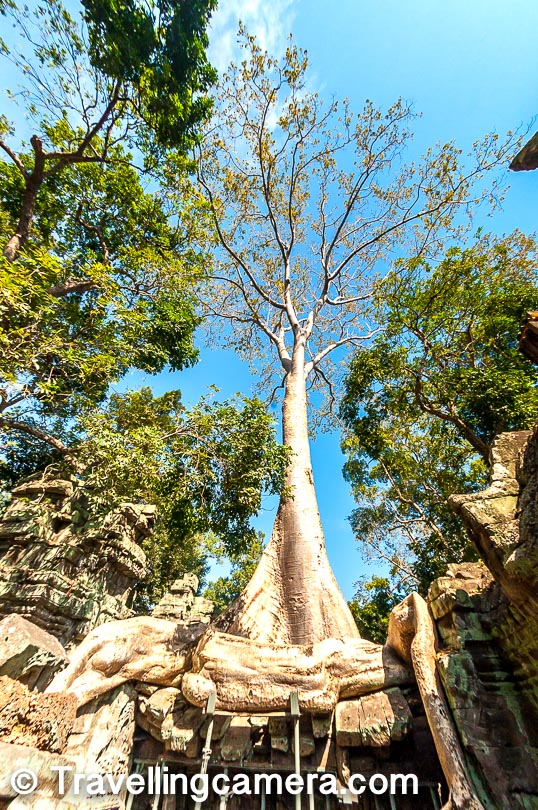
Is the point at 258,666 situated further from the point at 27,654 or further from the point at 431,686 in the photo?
the point at 27,654

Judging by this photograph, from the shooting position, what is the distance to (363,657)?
11.1 ft

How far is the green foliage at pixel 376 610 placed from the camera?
33.8ft

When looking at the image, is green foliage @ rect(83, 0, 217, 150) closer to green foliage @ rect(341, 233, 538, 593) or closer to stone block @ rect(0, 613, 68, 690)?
green foliage @ rect(341, 233, 538, 593)

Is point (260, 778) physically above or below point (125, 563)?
below

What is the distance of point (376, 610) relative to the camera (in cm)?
1094

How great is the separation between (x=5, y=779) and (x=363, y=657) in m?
2.76

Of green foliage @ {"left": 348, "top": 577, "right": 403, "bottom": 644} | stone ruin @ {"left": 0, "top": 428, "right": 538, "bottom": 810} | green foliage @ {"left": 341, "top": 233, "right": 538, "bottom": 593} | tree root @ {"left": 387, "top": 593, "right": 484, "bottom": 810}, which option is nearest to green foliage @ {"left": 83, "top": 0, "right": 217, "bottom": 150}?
green foliage @ {"left": 341, "top": 233, "right": 538, "bottom": 593}

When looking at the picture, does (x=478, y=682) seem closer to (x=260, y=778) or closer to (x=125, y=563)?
(x=260, y=778)

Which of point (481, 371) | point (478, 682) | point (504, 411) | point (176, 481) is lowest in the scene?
point (478, 682)

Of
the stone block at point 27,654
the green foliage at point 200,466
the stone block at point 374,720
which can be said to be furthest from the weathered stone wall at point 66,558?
the stone block at point 374,720

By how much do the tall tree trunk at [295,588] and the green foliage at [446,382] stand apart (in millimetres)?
3356

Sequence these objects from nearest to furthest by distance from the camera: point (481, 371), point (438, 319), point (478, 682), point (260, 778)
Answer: point (478, 682) < point (260, 778) < point (481, 371) < point (438, 319)

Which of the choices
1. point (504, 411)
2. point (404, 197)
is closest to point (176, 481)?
point (504, 411)

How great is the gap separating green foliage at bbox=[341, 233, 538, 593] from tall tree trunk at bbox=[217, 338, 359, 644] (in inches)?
132
